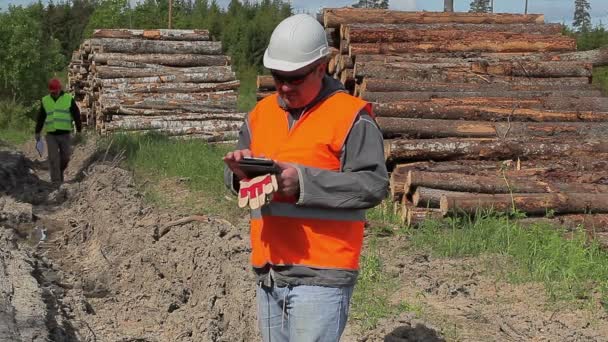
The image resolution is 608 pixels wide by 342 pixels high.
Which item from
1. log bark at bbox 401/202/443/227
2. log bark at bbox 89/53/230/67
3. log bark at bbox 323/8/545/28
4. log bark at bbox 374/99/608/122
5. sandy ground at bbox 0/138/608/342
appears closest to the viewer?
sandy ground at bbox 0/138/608/342

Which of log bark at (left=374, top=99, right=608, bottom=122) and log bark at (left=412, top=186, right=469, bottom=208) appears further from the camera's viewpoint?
log bark at (left=374, top=99, right=608, bottom=122)

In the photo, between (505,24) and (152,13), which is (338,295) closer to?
(505,24)

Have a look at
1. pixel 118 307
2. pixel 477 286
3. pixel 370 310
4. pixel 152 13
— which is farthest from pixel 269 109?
A: pixel 152 13

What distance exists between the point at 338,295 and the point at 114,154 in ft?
37.5

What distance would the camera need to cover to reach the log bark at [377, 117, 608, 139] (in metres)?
8.98

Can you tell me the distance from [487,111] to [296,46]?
6.47 m

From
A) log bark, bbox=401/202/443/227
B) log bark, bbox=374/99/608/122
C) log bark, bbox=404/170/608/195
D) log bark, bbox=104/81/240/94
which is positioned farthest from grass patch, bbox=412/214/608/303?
log bark, bbox=104/81/240/94

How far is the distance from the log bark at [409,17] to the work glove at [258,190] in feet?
26.5

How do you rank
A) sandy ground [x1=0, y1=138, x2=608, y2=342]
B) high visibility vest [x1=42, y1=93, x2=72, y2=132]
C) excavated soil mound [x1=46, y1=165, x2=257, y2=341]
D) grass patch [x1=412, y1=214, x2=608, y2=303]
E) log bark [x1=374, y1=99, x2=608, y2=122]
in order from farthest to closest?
1. high visibility vest [x1=42, y1=93, x2=72, y2=132]
2. log bark [x1=374, y1=99, x2=608, y2=122]
3. excavated soil mound [x1=46, y1=165, x2=257, y2=341]
4. grass patch [x1=412, y1=214, x2=608, y2=303]
5. sandy ground [x1=0, y1=138, x2=608, y2=342]

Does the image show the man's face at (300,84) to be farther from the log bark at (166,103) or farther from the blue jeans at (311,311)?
the log bark at (166,103)

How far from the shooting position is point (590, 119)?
380 inches

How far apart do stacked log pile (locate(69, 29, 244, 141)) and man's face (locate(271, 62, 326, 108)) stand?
12.9m

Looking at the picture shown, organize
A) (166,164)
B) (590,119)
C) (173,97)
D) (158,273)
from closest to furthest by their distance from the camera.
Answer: (158,273) → (590,119) → (166,164) → (173,97)

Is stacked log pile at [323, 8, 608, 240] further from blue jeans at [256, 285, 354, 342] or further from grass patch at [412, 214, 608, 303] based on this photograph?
blue jeans at [256, 285, 354, 342]
